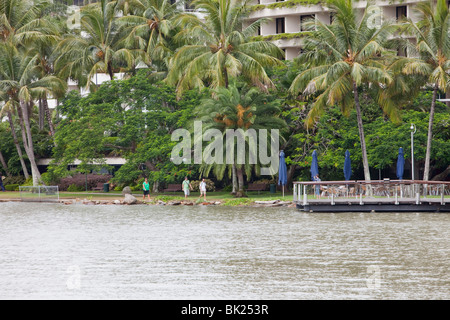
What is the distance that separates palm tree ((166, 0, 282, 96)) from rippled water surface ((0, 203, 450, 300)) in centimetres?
1282

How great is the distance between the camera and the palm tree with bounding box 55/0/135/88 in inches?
2207

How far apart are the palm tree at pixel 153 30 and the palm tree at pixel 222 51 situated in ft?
20.5

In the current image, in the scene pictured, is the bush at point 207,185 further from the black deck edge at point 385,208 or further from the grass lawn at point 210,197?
the black deck edge at point 385,208

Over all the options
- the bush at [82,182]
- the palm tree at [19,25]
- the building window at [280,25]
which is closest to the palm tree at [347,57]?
the bush at [82,182]

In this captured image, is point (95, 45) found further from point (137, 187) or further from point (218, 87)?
point (218, 87)

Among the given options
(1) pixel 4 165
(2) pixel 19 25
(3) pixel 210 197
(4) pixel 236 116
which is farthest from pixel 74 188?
(4) pixel 236 116

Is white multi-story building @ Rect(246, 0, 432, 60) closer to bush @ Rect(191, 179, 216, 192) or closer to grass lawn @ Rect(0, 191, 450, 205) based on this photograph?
bush @ Rect(191, 179, 216, 192)

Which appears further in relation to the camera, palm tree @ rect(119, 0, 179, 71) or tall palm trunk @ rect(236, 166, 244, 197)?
palm tree @ rect(119, 0, 179, 71)

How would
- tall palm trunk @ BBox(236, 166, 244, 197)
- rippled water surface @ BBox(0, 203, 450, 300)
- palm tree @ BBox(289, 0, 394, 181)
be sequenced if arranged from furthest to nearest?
tall palm trunk @ BBox(236, 166, 244, 197) → palm tree @ BBox(289, 0, 394, 181) → rippled water surface @ BBox(0, 203, 450, 300)

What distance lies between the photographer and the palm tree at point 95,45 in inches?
2207

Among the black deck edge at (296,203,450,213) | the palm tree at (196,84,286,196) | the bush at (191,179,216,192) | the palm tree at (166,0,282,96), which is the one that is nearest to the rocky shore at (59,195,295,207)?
the palm tree at (196,84,286,196)

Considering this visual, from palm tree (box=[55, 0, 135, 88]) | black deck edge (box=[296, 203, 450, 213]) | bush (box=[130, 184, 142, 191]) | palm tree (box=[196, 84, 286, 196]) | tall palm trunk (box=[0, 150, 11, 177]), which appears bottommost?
black deck edge (box=[296, 203, 450, 213])

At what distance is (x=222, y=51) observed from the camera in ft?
152
